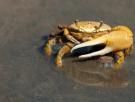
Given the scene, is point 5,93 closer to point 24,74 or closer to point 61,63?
point 24,74

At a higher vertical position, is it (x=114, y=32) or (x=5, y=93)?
(x=114, y=32)

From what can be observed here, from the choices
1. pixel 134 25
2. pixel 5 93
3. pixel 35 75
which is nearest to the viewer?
pixel 5 93

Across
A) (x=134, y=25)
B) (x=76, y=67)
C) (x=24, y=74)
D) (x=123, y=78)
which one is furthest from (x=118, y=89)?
(x=134, y=25)

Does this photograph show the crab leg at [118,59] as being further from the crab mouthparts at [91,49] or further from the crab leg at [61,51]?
the crab leg at [61,51]

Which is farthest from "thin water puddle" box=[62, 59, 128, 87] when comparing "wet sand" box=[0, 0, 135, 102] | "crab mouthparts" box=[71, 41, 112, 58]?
"crab mouthparts" box=[71, 41, 112, 58]

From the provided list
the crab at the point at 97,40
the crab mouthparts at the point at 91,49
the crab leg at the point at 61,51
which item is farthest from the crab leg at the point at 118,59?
the crab leg at the point at 61,51

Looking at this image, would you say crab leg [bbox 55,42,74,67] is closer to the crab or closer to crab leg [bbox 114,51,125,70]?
the crab

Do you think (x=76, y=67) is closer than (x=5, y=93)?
No
